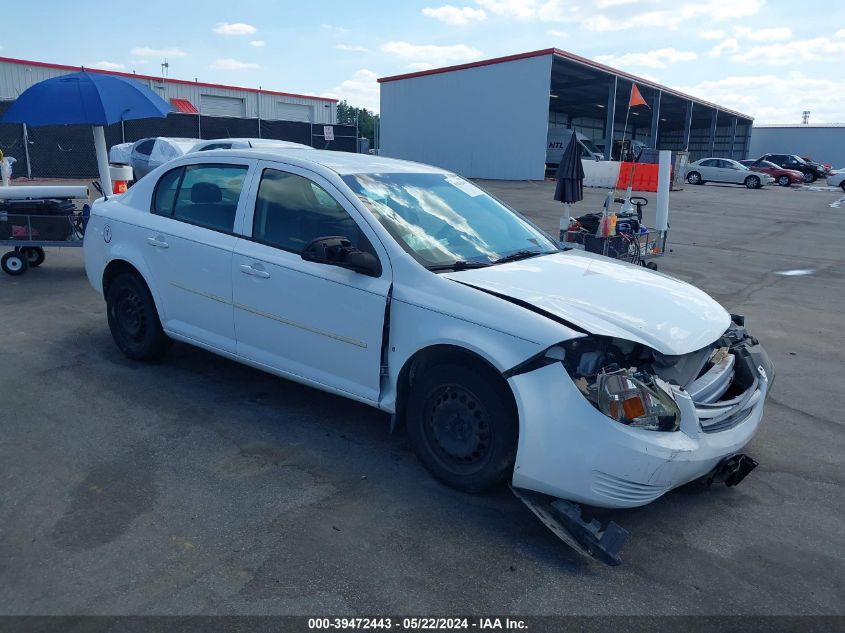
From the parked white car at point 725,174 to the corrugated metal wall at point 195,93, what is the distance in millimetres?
25297

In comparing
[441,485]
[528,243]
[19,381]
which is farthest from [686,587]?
[19,381]

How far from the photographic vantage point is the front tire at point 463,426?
3.30 meters

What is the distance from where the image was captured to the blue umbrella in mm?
8562

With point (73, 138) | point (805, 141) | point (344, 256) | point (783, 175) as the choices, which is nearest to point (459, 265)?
point (344, 256)

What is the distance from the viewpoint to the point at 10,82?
32.6m

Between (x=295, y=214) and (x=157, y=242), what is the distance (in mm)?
1354

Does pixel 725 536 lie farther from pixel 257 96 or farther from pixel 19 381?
pixel 257 96

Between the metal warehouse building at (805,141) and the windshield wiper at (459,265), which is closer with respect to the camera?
the windshield wiper at (459,265)

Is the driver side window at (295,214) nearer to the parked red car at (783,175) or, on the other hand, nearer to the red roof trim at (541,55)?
the red roof trim at (541,55)

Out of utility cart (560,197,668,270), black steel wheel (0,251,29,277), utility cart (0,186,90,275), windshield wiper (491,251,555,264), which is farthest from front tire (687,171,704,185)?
windshield wiper (491,251,555,264)

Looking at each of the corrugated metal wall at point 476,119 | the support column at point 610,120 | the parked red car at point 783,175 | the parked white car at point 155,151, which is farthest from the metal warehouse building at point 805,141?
the parked white car at point 155,151

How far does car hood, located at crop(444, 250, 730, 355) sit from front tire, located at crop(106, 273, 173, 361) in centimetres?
275

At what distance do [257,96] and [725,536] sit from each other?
4505cm

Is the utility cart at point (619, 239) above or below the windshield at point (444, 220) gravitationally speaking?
below
